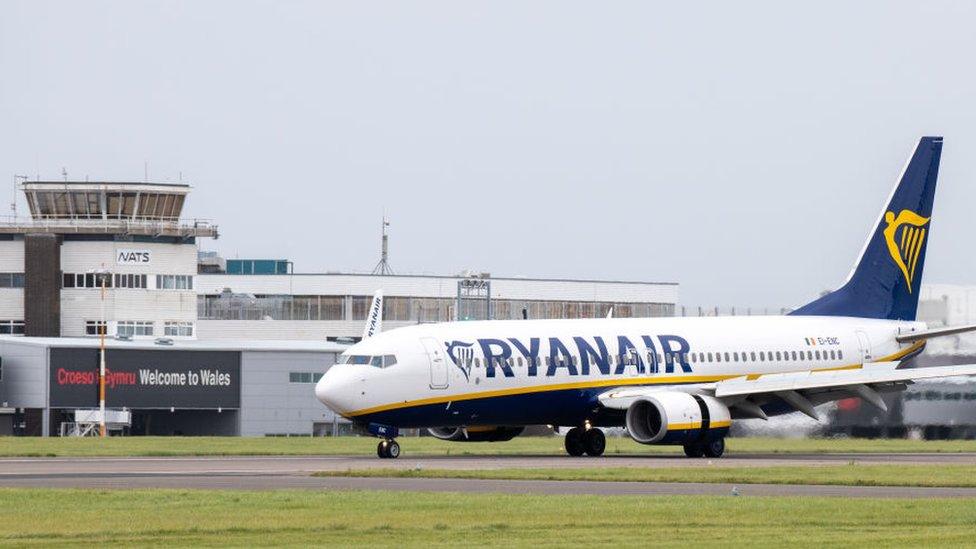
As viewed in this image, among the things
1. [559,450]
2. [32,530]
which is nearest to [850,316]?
[559,450]

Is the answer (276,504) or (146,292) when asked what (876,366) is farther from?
(146,292)

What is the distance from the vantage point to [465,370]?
58375 millimetres

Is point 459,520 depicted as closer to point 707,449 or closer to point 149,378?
point 707,449

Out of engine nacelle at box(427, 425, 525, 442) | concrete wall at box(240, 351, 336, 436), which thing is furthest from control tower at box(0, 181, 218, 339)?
engine nacelle at box(427, 425, 525, 442)

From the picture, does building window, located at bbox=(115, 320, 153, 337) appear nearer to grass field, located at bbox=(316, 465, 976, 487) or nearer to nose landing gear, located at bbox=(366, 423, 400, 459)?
nose landing gear, located at bbox=(366, 423, 400, 459)

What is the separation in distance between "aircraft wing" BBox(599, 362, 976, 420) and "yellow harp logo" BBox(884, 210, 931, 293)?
839 centimetres

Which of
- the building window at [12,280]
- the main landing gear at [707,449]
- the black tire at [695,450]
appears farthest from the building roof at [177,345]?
the main landing gear at [707,449]

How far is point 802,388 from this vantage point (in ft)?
198

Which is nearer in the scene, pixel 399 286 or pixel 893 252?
pixel 893 252

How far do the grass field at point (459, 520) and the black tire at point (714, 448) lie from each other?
21745 millimetres

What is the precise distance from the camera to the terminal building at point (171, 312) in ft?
353

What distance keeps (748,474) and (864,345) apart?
22.6 metres

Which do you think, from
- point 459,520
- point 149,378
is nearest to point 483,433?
point 459,520

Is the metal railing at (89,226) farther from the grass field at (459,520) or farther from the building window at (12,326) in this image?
the grass field at (459,520)
